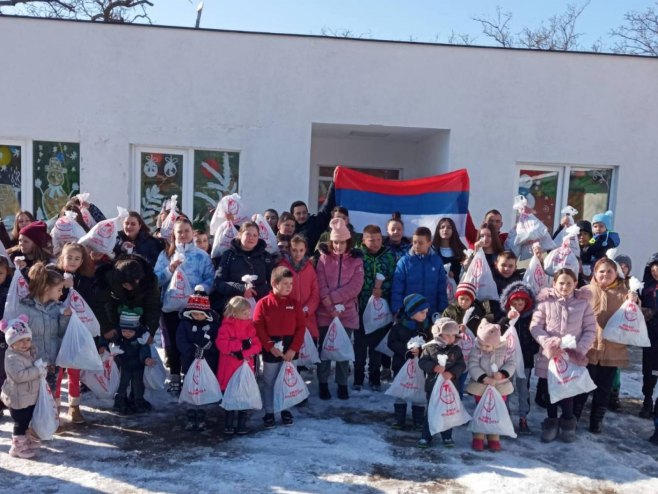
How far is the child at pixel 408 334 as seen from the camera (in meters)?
4.73

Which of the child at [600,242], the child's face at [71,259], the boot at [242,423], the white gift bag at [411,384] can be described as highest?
the child at [600,242]

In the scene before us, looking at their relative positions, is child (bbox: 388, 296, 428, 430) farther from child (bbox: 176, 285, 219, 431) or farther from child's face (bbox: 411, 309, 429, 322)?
child (bbox: 176, 285, 219, 431)

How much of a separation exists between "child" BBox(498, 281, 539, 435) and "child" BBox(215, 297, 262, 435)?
2163 mm

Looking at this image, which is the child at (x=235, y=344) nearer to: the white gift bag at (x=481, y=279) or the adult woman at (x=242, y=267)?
the adult woman at (x=242, y=267)

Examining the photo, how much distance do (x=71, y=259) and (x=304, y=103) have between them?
5079 mm

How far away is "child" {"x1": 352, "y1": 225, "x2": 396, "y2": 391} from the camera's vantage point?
554 cm

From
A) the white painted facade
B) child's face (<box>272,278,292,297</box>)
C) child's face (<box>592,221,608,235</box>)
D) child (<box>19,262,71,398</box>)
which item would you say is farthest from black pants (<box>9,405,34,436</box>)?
child's face (<box>592,221,608,235</box>)

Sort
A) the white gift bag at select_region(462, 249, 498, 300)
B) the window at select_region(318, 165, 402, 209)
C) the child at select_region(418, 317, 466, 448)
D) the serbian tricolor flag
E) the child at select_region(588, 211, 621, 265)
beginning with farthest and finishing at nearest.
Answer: the window at select_region(318, 165, 402, 209) → the serbian tricolor flag → the child at select_region(588, 211, 621, 265) → the white gift bag at select_region(462, 249, 498, 300) → the child at select_region(418, 317, 466, 448)

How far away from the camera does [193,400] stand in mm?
4477

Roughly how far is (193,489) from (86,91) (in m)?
6.93

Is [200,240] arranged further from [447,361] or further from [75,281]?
[447,361]

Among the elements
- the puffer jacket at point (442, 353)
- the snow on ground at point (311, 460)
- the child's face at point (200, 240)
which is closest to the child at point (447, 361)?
the puffer jacket at point (442, 353)

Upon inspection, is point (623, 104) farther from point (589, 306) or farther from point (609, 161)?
point (589, 306)

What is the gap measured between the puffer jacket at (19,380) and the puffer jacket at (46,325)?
206 millimetres
